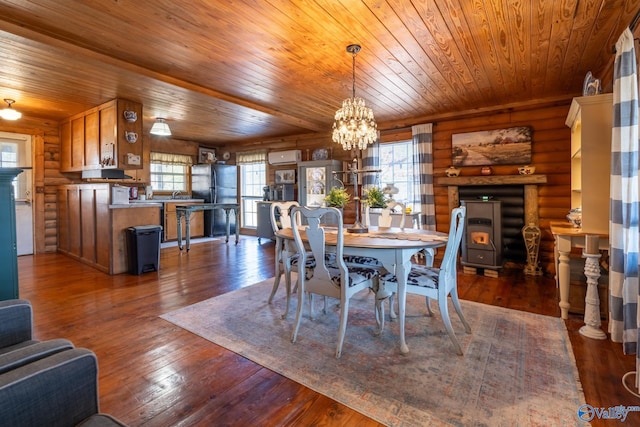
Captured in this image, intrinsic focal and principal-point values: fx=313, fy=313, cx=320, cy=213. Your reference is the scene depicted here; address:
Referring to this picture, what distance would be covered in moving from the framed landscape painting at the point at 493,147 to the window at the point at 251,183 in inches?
168

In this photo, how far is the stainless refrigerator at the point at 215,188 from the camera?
720 cm

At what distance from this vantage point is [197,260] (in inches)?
194

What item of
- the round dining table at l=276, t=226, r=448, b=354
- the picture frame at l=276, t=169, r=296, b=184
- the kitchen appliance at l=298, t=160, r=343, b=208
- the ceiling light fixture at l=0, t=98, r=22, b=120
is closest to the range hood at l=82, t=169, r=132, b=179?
the ceiling light fixture at l=0, t=98, r=22, b=120

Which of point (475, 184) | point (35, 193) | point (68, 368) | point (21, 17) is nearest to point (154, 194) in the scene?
point (35, 193)

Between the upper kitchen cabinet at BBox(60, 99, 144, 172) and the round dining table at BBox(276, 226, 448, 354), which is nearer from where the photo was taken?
the round dining table at BBox(276, 226, 448, 354)

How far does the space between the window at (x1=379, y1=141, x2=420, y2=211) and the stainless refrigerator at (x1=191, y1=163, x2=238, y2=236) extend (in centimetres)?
367

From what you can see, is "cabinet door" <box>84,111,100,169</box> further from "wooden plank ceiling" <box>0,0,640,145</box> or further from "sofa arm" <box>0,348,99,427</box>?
"sofa arm" <box>0,348,99,427</box>

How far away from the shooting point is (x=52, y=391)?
0.83 metres

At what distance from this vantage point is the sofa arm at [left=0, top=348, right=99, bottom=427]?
0.76 meters

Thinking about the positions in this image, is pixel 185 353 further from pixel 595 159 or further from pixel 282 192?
pixel 282 192

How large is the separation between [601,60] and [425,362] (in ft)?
10.8

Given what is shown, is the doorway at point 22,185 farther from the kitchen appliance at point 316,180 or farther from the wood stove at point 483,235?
the wood stove at point 483,235

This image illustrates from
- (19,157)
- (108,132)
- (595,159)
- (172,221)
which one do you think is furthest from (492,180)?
(19,157)

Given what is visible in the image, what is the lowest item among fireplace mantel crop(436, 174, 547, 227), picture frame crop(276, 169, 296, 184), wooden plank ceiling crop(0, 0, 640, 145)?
fireplace mantel crop(436, 174, 547, 227)
